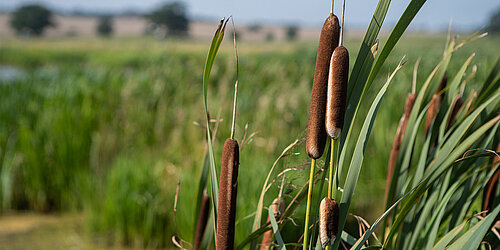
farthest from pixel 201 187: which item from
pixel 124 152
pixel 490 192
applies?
pixel 124 152

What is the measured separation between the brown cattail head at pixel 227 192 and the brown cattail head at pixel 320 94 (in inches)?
3.8

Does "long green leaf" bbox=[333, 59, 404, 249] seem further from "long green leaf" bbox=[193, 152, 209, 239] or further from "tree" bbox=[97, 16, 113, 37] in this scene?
"tree" bbox=[97, 16, 113, 37]

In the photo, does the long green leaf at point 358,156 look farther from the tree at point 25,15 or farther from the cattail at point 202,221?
the tree at point 25,15

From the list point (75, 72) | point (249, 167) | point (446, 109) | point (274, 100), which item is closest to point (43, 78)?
point (75, 72)

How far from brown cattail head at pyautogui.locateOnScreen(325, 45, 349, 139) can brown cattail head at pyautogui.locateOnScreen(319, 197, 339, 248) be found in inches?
3.2

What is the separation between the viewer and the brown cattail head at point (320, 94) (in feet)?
1.65

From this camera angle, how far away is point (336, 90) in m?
0.49

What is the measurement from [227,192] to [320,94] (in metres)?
0.17

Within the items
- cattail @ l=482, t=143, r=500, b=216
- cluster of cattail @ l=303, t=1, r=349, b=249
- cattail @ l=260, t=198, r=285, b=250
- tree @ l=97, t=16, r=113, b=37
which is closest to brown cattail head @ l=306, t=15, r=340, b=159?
cluster of cattail @ l=303, t=1, r=349, b=249

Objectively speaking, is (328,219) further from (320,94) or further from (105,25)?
(105,25)

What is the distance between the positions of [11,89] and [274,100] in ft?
7.85

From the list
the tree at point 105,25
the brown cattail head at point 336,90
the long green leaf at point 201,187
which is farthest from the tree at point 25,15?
the brown cattail head at point 336,90

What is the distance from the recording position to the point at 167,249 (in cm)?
265

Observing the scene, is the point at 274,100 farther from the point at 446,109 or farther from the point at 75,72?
the point at 446,109
